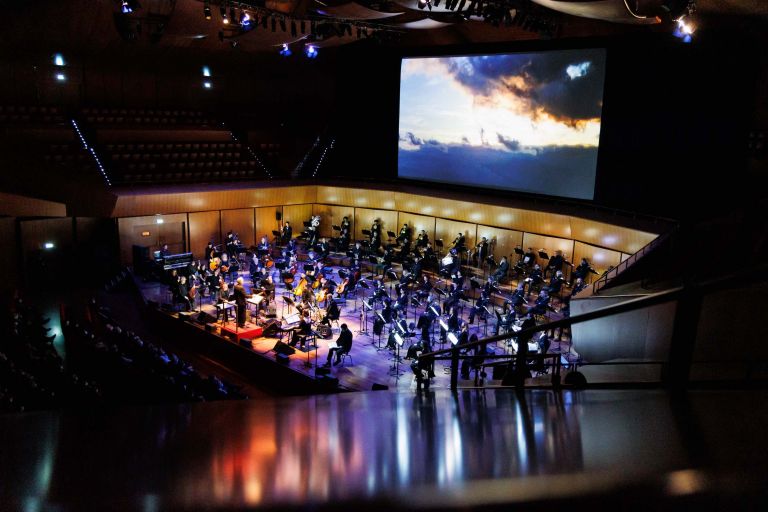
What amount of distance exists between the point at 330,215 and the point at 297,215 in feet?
4.32

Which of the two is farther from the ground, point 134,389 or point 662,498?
point 662,498

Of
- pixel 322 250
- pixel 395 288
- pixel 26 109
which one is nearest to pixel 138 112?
pixel 26 109

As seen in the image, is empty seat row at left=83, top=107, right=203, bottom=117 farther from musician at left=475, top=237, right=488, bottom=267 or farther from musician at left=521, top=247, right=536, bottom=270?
musician at left=521, top=247, right=536, bottom=270

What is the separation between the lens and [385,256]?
683 inches

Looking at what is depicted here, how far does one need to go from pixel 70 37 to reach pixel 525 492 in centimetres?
2087

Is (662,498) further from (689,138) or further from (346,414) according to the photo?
(689,138)

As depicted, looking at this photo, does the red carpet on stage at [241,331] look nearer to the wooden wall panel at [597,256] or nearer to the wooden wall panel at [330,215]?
the wooden wall panel at [597,256]

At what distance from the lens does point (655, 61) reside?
1508cm

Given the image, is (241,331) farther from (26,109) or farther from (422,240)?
(26,109)

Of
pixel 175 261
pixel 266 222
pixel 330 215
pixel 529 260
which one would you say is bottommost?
pixel 175 261

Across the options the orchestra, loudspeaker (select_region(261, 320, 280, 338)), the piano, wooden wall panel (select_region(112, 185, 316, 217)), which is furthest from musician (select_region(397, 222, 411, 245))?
loudspeaker (select_region(261, 320, 280, 338))

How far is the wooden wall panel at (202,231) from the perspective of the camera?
20406 millimetres

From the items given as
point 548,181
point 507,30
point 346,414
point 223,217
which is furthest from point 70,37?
point 346,414

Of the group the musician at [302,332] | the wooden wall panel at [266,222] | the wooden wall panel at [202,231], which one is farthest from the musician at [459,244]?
the wooden wall panel at [202,231]
